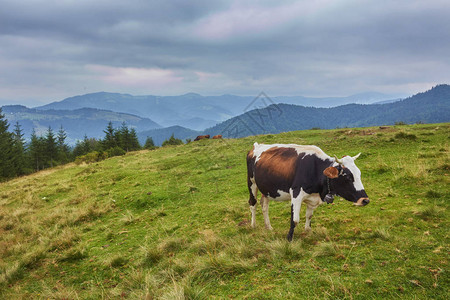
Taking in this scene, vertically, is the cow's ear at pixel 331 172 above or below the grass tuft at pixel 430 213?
above

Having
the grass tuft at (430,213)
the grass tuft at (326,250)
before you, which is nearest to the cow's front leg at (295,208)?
the grass tuft at (326,250)

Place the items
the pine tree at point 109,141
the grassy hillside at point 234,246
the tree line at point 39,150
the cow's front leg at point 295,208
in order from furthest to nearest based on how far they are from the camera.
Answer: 1. the pine tree at point 109,141
2. the tree line at point 39,150
3. the cow's front leg at point 295,208
4. the grassy hillside at point 234,246

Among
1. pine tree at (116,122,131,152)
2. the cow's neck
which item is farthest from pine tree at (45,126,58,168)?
the cow's neck

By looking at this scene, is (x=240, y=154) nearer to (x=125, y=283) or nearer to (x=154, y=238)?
(x=154, y=238)

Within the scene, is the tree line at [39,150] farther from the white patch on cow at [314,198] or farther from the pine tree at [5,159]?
the white patch on cow at [314,198]

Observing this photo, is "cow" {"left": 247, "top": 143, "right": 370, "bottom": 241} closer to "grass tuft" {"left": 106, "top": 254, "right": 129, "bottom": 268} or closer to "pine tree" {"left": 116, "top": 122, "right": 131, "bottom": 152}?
"grass tuft" {"left": 106, "top": 254, "right": 129, "bottom": 268}

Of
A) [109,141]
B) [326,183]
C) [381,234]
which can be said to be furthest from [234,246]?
[109,141]

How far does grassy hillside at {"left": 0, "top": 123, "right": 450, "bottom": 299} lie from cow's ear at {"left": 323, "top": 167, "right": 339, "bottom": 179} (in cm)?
140

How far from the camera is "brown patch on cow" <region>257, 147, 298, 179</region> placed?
241 inches

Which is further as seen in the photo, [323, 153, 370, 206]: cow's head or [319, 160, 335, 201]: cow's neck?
[319, 160, 335, 201]: cow's neck

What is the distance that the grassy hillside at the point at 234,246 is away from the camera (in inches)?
151

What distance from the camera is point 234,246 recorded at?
552 cm

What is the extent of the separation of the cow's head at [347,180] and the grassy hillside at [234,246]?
2.71 ft

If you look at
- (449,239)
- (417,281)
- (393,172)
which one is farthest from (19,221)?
(393,172)
